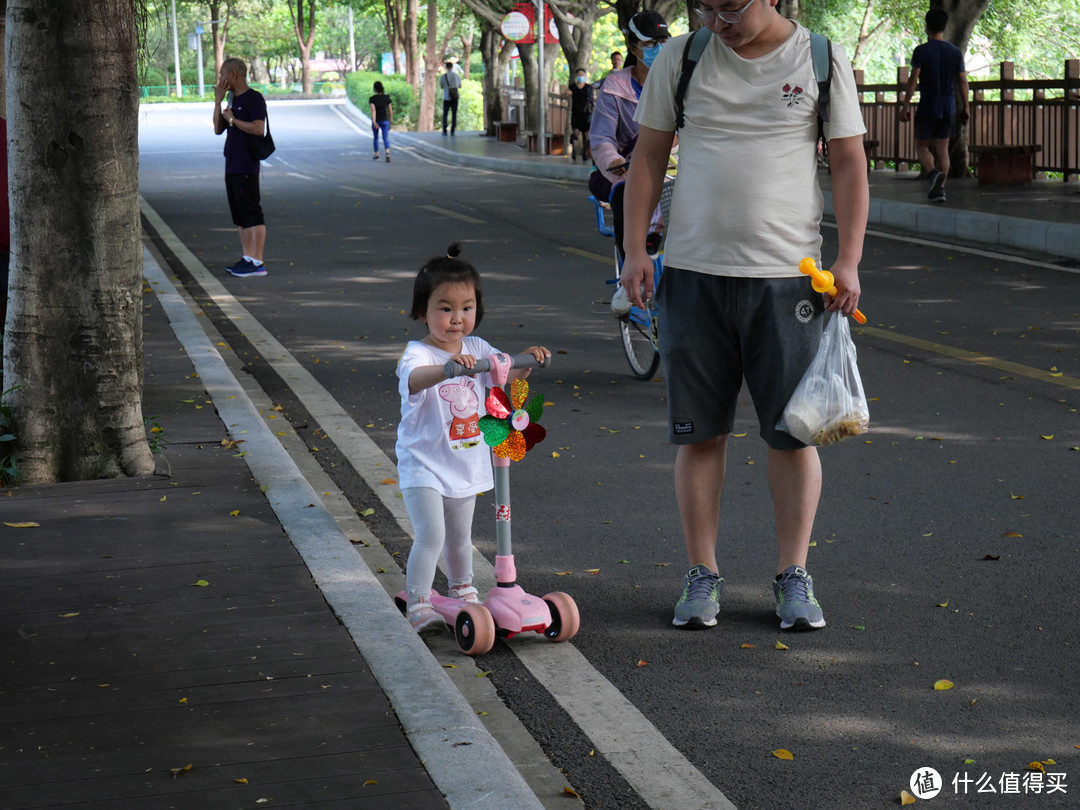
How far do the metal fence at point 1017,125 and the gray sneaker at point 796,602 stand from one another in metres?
15.3

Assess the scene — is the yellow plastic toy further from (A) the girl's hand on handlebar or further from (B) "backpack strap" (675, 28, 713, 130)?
(A) the girl's hand on handlebar

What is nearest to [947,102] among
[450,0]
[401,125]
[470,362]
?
[470,362]

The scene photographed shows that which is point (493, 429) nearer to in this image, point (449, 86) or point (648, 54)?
point (648, 54)

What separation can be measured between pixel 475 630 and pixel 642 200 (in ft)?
4.44

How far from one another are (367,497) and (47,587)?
1632mm

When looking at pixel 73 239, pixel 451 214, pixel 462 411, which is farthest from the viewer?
pixel 451 214

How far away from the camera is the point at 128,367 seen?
18.6 ft

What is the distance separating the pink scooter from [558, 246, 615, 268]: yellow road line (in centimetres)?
905

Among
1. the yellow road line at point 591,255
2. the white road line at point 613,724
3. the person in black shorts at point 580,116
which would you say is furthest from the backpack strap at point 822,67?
the person in black shorts at point 580,116

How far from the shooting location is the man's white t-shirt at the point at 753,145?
3.90 metres

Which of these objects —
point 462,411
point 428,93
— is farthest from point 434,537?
point 428,93

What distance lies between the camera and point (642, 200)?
416 cm

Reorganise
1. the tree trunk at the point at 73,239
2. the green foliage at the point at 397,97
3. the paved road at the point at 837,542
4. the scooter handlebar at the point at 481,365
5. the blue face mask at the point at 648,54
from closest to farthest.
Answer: the paved road at the point at 837,542
the scooter handlebar at the point at 481,365
the tree trunk at the point at 73,239
the blue face mask at the point at 648,54
the green foliage at the point at 397,97

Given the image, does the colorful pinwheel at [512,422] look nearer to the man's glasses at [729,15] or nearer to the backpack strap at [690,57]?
the backpack strap at [690,57]
